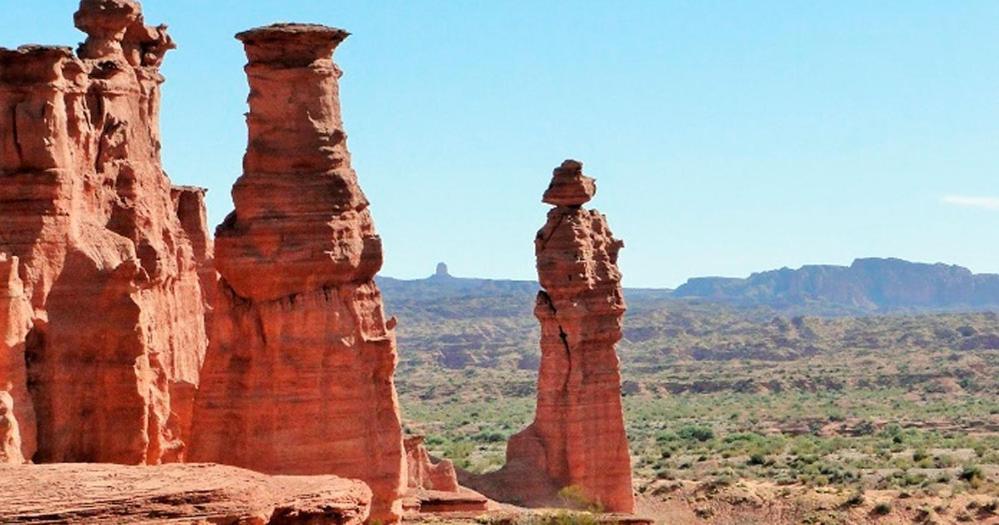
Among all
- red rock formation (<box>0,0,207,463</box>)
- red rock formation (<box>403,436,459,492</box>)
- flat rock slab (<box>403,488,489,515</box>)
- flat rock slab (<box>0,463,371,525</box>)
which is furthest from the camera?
red rock formation (<box>403,436,459,492</box>)

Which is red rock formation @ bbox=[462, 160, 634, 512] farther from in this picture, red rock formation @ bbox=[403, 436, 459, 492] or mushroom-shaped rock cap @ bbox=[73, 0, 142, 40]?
mushroom-shaped rock cap @ bbox=[73, 0, 142, 40]

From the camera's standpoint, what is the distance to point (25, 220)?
3416cm

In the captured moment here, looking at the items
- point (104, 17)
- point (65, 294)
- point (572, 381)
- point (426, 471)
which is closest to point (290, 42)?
point (65, 294)

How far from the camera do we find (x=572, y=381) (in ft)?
186

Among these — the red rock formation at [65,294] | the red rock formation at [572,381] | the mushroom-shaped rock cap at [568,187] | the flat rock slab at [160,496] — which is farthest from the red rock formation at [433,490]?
the flat rock slab at [160,496]

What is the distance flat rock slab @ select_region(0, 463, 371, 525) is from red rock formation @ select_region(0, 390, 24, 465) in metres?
4.42

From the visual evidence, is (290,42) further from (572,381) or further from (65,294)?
(572,381)

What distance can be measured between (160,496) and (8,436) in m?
6.30

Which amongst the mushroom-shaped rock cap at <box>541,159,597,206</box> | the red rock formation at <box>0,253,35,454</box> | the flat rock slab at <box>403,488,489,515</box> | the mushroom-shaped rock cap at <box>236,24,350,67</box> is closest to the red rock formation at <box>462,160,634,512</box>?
the mushroom-shaped rock cap at <box>541,159,597,206</box>

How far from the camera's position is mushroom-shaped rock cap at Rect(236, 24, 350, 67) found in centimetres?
3675

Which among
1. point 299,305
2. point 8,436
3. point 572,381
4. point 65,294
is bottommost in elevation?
point 8,436

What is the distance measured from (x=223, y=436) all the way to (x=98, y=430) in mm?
2596

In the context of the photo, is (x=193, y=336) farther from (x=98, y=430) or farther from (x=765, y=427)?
(x=765, y=427)

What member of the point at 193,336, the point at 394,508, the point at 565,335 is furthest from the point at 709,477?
the point at 394,508
